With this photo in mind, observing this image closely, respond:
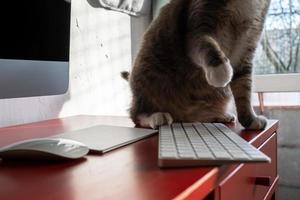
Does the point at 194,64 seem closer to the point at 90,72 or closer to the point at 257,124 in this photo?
the point at 257,124

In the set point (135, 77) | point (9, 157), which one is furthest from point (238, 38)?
point (9, 157)

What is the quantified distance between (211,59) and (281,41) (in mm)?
942

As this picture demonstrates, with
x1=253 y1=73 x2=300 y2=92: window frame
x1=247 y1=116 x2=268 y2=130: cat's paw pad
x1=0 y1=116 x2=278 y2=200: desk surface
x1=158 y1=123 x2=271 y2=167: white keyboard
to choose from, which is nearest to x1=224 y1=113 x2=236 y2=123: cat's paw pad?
x1=247 y1=116 x2=268 y2=130: cat's paw pad

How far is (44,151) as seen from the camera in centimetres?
51

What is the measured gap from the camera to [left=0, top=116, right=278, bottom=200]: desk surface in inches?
14.4

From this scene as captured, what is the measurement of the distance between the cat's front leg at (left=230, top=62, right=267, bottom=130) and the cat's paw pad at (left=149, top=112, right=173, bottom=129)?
18 centimetres

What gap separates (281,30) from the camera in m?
1.60

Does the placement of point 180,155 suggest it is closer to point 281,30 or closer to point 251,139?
point 251,139

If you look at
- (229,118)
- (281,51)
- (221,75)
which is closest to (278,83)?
(281,51)

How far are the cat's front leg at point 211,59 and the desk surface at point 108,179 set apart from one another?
0.78 ft

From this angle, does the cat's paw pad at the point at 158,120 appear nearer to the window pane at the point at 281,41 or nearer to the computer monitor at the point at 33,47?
the computer monitor at the point at 33,47

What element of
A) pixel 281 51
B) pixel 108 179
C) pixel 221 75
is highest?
pixel 281 51

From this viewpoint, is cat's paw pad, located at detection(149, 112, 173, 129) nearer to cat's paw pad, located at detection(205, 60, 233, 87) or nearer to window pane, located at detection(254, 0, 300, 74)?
cat's paw pad, located at detection(205, 60, 233, 87)

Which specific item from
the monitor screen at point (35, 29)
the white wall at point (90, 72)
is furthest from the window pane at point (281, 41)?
the monitor screen at point (35, 29)
